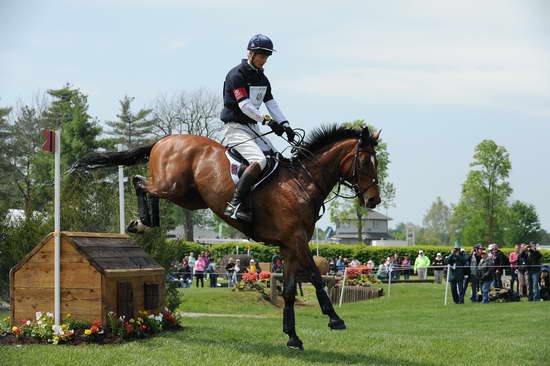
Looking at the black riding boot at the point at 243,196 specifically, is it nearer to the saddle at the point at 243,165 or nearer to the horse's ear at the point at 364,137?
the saddle at the point at 243,165

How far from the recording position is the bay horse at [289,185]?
7.88 meters

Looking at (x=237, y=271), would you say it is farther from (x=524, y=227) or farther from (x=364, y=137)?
(x=524, y=227)

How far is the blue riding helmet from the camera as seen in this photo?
26.5ft

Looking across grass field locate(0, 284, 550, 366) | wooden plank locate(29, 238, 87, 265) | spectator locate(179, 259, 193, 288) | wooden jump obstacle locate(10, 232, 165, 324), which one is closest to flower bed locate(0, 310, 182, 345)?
wooden jump obstacle locate(10, 232, 165, 324)

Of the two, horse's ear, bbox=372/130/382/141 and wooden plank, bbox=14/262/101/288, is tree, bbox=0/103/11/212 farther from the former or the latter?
horse's ear, bbox=372/130/382/141

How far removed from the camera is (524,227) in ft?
298

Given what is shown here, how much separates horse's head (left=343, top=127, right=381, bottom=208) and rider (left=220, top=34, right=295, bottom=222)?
2.75 feet

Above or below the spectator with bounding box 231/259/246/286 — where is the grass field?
above

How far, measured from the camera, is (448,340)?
373 inches

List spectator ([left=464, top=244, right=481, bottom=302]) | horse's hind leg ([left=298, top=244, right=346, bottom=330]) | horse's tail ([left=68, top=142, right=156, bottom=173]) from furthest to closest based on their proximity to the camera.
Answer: spectator ([left=464, top=244, right=481, bottom=302]) < horse's tail ([left=68, top=142, right=156, bottom=173]) < horse's hind leg ([left=298, top=244, right=346, bottom=330])

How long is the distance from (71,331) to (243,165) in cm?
302

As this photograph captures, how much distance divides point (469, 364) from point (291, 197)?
279cm

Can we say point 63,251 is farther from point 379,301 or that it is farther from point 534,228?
point 534,228

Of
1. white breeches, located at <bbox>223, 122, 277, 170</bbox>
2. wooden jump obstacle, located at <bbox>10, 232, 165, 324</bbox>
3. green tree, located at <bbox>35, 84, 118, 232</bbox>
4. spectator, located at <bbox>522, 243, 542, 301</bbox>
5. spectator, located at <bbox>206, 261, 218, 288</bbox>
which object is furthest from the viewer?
spectator, located at <bbox>206, 261, 218, 288</bbox>
